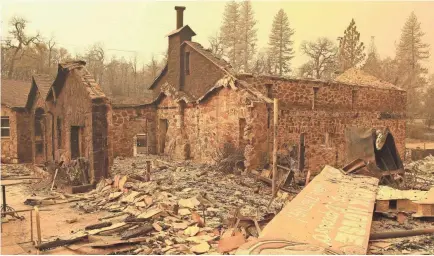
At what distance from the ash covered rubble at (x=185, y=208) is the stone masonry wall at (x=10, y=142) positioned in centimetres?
1337

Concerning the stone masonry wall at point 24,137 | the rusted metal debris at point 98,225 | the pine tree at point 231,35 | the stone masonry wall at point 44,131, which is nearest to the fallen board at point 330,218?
the rusted metal debris at point 98,225

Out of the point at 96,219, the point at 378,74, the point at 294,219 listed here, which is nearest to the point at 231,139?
the point at 96,219

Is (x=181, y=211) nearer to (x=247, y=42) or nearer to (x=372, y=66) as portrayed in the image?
(x=247, y=42)

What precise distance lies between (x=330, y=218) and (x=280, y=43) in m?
40.5

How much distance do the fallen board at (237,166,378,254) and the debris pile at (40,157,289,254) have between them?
1026mm

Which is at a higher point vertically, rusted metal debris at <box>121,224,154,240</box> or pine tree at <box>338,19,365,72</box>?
pine tree at <box>338,19,365,72</box>

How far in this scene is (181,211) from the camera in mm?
9055

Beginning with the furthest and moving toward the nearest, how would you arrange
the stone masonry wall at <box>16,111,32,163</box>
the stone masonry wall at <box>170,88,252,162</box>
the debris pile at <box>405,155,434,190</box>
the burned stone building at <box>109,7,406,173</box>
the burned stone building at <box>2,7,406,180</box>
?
the stone masonry wall at <box>16,111,32,163</box>
the stone masonry wall at <box>170,88,252,162</box>
the burned stone building at <box>109,7,406,173</box>
the burned stone building at <box>2,7,406,180</box>
the debris pile at <box>405,155,434,190</box>

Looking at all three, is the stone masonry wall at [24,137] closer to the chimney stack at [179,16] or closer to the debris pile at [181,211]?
the chimney stack at [179,16]

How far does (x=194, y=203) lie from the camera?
9516mm

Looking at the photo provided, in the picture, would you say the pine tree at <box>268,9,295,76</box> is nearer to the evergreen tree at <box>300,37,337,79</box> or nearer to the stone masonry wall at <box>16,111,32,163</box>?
the evergreen tree at <box>300,37,337,79</box>

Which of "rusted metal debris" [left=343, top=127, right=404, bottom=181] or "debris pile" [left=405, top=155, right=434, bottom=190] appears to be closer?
"rusted metal debris" [left=343, top=127, right=404, bottom=181]

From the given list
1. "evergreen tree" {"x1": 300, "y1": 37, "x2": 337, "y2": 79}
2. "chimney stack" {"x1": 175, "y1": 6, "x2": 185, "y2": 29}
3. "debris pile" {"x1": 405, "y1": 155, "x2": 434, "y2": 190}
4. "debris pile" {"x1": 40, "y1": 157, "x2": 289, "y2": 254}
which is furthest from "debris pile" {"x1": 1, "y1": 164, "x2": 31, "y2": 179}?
"evergreen tree" {"x1": 300, "y1": 37, "x2": 337, "y2": 79}

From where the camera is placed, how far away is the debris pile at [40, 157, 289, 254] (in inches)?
284
